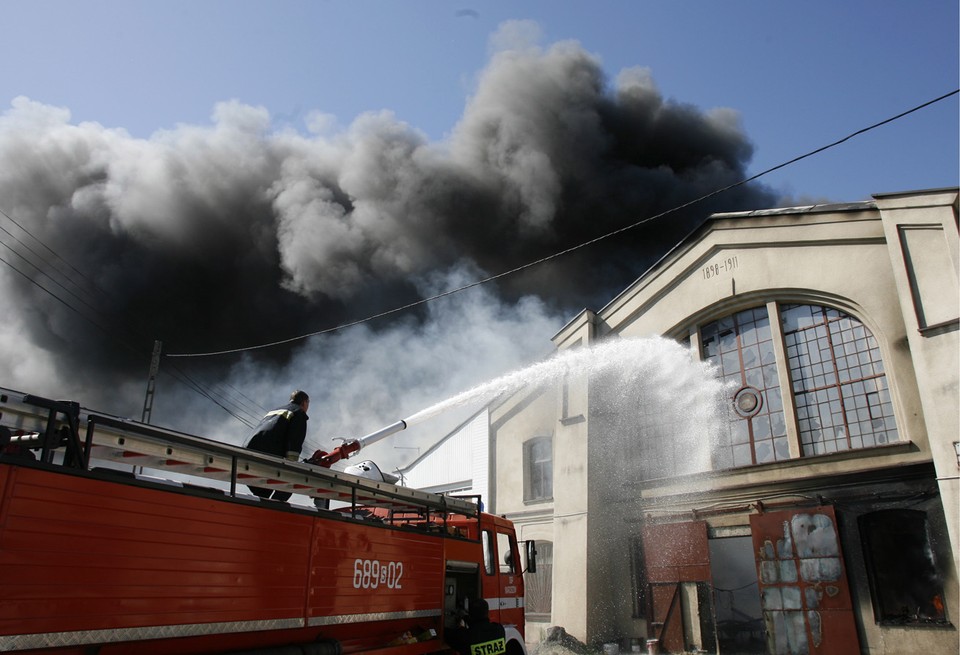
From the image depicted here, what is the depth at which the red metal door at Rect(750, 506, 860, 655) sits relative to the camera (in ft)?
39.4

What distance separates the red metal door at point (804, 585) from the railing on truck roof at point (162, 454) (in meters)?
8.87

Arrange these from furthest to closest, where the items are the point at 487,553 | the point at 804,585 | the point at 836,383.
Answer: the point at 836,383 < the point at 804,585 < the point at 487,553

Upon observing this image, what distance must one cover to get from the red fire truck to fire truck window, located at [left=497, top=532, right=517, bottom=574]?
183 cm

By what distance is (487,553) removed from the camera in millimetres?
8570

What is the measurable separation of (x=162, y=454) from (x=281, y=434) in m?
2.14

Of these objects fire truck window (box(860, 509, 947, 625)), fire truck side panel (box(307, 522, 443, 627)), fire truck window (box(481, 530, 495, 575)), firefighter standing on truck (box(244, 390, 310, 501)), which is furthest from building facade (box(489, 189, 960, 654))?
firefighter standing on truck (box(244, 390, 310, 501))

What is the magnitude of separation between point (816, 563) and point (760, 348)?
4.79 meters

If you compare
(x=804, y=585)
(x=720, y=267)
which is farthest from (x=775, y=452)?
(x=720, y=267)

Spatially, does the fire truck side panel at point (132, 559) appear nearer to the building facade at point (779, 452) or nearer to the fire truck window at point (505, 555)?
the fire truck window at point (505, 555)

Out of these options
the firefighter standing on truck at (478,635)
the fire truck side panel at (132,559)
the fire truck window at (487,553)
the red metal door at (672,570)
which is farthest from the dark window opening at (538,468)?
the fire truck side panel at (132,559)

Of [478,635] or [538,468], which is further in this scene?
[538,468]

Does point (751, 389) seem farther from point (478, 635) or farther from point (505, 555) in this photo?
point (478, 635)

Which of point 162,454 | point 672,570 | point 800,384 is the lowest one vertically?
point 672,570

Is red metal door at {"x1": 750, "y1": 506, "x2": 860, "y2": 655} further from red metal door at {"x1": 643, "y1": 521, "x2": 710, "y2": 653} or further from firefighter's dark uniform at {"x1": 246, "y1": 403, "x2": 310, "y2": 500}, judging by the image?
firefighter's dark uniform at {"x1": 246, "y1": 403, "x2": 310, "y2": 500}
